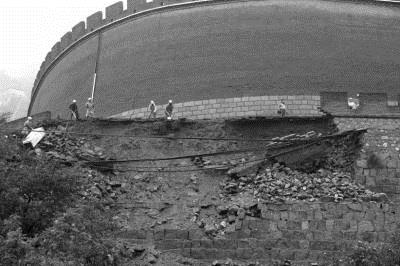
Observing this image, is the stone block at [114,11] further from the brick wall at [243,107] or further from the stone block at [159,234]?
the stone block at [159,234]

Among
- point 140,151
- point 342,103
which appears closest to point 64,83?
point 140,151

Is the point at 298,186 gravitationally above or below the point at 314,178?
below

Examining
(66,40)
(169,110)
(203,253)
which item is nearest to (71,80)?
(66,40)

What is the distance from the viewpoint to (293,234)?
17703 millimetres

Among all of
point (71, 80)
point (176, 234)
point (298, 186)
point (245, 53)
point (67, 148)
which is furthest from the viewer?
point (71, 80)

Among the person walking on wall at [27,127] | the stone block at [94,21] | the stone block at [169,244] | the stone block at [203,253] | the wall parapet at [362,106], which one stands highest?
the stone block at [94,21]

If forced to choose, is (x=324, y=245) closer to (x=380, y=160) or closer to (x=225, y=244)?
(x=225, y=244)

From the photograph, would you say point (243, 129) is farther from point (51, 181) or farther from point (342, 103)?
point (51, 181)

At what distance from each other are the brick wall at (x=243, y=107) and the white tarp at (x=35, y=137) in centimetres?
409

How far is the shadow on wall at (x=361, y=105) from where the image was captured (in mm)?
20859

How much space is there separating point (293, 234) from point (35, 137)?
6.46 meters

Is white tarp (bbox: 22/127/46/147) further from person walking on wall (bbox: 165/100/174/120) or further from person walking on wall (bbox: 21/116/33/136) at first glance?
person walking on wall (bbox: 165/100/174/120)

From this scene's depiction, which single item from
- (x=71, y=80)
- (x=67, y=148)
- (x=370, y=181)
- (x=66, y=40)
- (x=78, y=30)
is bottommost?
(x=370, y=181)

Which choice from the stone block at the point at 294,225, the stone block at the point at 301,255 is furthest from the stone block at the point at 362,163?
the stone block at the point at 301,255
